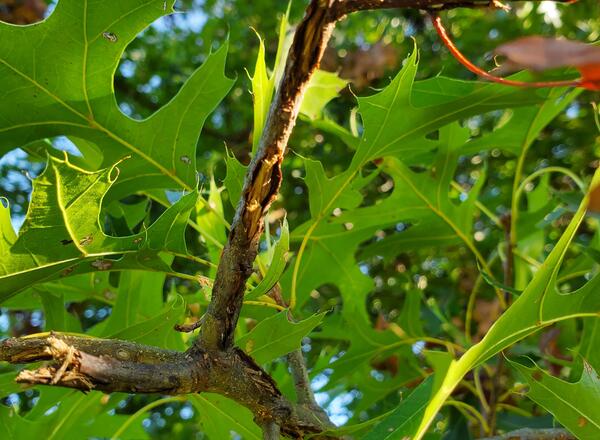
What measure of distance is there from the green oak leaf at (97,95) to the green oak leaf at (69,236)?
0.13m

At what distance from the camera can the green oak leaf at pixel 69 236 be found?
603 millimetres

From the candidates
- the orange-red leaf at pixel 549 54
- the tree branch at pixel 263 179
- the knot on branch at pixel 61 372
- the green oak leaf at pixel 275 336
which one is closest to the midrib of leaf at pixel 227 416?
the green oak leaf at pixel 275 336

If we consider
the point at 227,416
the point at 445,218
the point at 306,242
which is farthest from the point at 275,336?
the point at 445,218

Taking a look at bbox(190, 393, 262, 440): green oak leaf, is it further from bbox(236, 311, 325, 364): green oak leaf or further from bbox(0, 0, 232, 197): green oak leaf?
bbox(0, 0, 232, 197): green oak leaf

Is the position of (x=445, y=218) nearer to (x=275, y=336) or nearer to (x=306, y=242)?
(x=306, y=242)

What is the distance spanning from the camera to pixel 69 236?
0.64 m

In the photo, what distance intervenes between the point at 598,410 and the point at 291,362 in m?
0.28

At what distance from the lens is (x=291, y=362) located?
0.76m

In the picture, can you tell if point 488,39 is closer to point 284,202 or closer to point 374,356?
point 284,202

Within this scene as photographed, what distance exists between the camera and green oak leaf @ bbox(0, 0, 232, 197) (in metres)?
0.72

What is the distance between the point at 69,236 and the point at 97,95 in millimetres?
196

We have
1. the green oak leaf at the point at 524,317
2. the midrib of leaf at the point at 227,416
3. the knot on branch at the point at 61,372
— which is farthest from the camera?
the midrib of leaf at the point at 227,416

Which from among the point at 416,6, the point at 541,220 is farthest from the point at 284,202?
the point at 416,6

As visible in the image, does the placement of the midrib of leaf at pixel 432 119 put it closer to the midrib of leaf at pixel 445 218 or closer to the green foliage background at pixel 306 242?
the green foliage background at pixel 306 242
